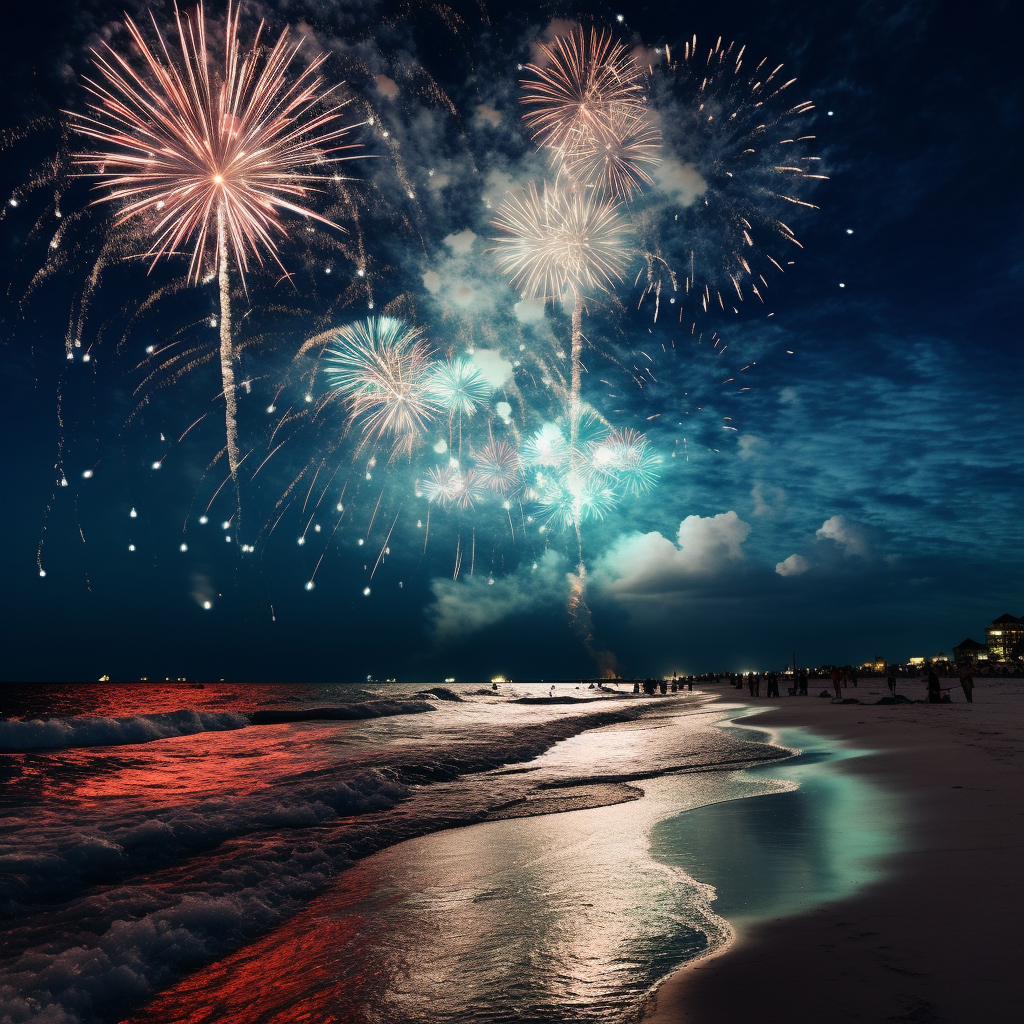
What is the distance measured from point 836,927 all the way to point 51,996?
6346mm

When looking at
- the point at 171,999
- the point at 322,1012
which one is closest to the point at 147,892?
the point at 171,999

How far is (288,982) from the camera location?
5.38 m

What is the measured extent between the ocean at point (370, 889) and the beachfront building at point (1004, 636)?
590ft

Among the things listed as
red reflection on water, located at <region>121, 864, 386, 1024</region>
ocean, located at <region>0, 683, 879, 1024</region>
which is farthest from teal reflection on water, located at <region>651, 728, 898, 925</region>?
red reflection on water, located at <region>121, 864, 386, 1024</region>

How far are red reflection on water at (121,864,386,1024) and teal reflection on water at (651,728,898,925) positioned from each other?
131 inches

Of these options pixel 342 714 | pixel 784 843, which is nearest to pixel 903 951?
pixel 784 843

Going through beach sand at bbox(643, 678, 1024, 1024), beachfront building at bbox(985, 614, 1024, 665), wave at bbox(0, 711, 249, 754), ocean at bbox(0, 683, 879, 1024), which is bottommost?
wave at bbox(0, 711, 249, 754)

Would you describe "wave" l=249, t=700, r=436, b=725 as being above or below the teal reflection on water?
below

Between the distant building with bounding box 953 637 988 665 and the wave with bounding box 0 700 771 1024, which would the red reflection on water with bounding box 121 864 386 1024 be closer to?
the wave with bounding box 0 700 771 1024

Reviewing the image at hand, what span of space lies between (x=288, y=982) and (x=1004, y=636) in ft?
665

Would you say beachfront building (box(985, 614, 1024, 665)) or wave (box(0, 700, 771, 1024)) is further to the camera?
beachfront building (box(985, 614, 1024, 665))

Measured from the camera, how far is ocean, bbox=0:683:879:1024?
5035 millimetres

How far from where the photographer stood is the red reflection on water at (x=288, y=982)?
4.84 meters

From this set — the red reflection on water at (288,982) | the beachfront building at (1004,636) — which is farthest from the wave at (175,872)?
the beachfront building at (1004,636)
